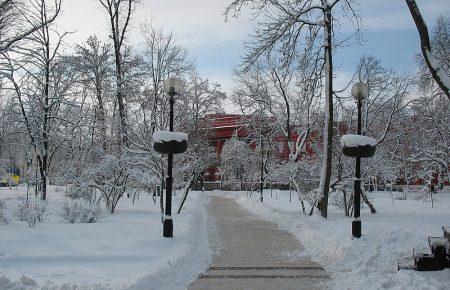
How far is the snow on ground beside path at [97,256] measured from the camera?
6863mm

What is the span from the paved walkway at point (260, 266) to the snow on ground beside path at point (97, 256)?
1.32ft

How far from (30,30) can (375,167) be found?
1581cm

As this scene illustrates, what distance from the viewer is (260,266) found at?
29.0 ft

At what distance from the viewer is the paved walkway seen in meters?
7.41

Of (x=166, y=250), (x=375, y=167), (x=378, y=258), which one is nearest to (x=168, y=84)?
(x=166, y=250)

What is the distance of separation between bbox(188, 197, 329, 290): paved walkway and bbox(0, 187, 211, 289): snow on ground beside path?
0.40 m

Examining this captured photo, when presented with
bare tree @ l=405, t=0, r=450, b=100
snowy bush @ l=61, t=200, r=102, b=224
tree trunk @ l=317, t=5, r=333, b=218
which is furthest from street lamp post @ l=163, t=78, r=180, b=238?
tree trunk @ l=317, t=5, r=333, b=218

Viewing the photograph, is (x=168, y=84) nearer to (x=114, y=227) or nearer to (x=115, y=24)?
(x=114, y=227)

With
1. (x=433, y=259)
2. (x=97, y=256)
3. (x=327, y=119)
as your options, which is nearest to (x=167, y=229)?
(x=97, y=256)

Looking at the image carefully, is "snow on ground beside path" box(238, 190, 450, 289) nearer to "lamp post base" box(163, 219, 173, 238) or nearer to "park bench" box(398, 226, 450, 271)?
"park bench" box(398, 226, 450, 271)

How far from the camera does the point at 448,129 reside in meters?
25.2

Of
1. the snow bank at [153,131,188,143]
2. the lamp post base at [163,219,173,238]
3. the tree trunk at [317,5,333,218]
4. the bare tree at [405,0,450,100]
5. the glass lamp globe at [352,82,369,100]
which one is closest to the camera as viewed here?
the bare tree at [405,0,450,100]

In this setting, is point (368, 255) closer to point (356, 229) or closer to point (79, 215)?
point (356, 229)

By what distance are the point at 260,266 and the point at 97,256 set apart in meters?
3.18
